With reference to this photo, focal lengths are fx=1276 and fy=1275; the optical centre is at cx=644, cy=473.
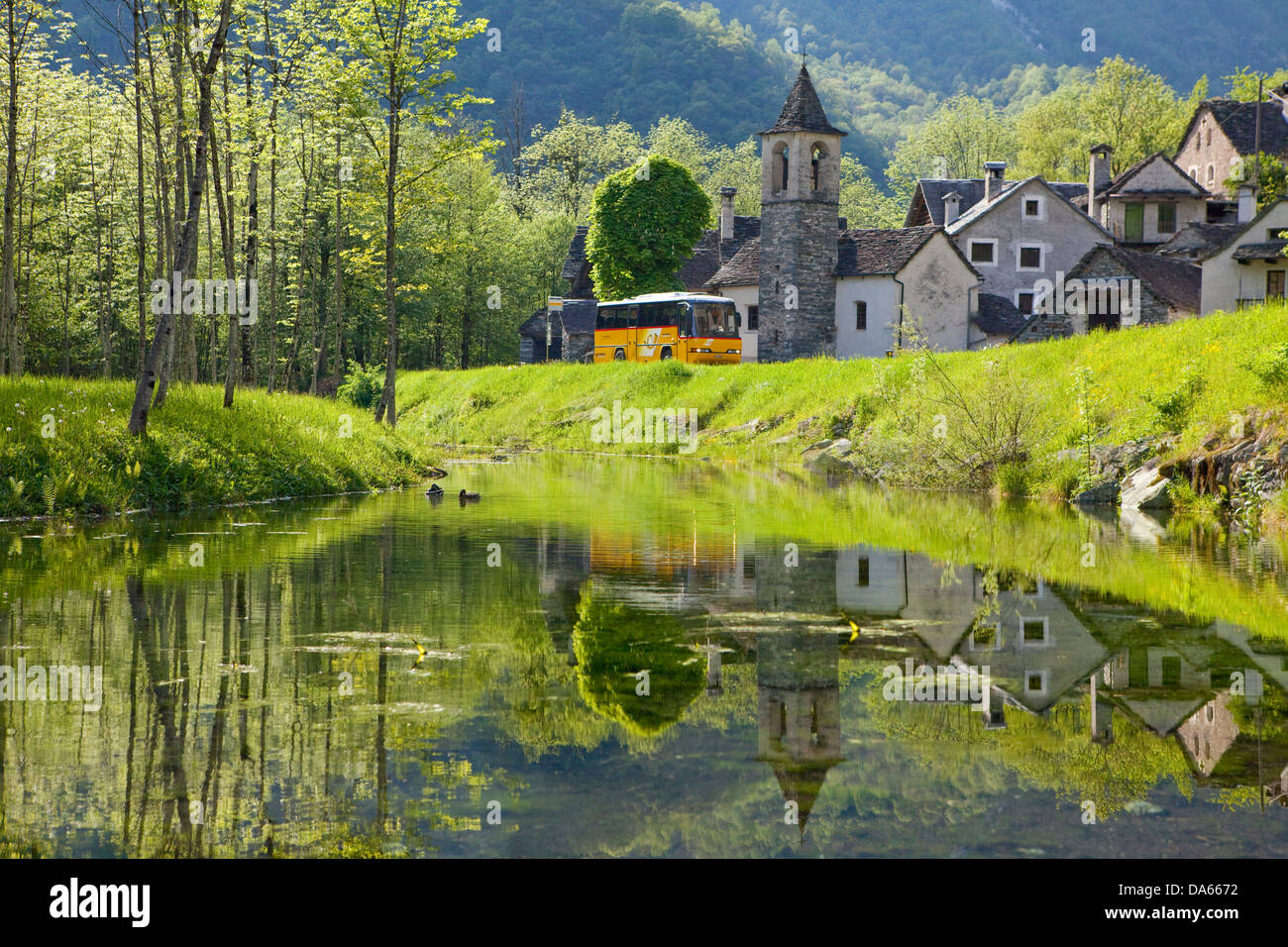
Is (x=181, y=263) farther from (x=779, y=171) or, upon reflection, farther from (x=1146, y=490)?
(x=779, y=171)

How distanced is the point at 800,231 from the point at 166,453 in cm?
4393

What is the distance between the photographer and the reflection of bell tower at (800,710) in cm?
646

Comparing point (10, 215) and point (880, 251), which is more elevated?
point (880, 251)

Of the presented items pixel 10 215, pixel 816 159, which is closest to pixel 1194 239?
pixel 816 159

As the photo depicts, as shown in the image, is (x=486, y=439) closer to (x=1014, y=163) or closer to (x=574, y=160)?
(x=574, y=160)

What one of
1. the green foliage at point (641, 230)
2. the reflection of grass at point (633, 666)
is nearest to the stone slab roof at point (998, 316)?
the green foliage at point (641, 230)

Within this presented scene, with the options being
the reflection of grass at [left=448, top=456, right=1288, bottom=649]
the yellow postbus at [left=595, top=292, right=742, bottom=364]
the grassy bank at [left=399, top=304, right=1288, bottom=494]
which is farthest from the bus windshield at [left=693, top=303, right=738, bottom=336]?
the reflection of grass at [left=448, top=456, right=1288, bottom=649]

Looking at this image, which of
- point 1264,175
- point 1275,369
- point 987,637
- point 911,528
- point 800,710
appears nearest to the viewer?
point 800,710

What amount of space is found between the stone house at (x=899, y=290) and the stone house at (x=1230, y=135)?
91.7 feet

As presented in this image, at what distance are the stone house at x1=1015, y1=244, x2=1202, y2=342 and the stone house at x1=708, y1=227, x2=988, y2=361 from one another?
7851 mm

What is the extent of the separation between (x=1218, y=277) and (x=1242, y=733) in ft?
171

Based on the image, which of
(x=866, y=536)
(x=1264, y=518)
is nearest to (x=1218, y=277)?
(x=1264, y=518)

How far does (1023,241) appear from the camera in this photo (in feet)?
229

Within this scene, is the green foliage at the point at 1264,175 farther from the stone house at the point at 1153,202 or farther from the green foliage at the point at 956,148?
the green foliage at the point at 956,148
